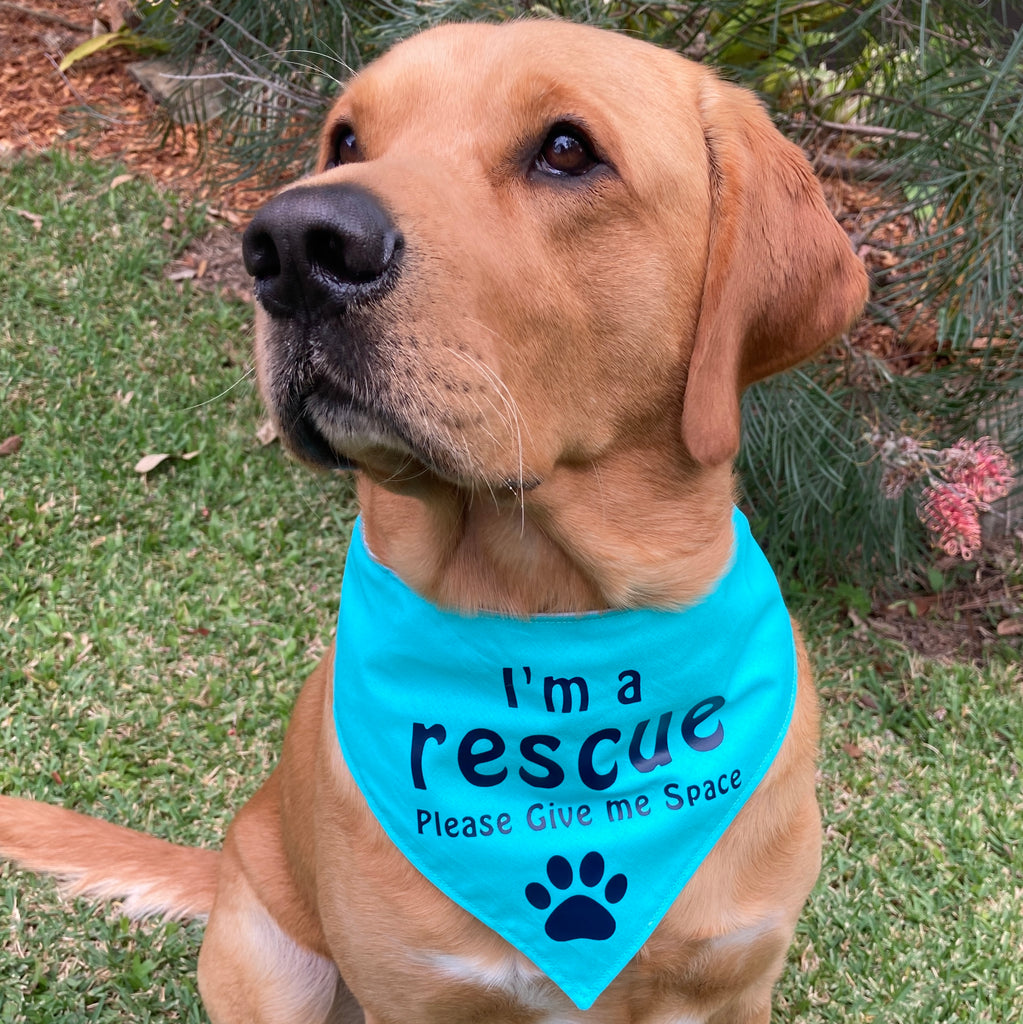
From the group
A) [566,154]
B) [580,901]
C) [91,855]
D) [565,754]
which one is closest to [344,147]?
[566,154]

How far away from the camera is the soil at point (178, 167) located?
182 inches

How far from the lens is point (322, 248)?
160cm

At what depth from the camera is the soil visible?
4625 millimetres

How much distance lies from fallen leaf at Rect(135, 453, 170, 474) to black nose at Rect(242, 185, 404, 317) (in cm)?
356

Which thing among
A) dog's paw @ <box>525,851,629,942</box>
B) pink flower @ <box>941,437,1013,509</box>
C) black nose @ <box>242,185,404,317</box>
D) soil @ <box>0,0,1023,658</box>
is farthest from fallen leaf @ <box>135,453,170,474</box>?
black nose @ <box>242,185,404,317</box>

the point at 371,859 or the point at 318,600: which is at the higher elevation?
the point at 371,859

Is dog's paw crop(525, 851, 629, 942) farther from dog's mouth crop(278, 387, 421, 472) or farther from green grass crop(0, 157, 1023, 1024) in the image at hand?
green grass crop(0, 157, 1023, 1024)

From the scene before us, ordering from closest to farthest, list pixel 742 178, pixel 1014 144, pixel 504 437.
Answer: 1. pixel 504 437
2. pixel 742 178
3. pixel 1014 144

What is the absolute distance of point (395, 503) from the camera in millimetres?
2328

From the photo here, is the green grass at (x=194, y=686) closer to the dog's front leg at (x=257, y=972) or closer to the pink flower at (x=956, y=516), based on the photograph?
the dog's front leg at (x=257, y=972)

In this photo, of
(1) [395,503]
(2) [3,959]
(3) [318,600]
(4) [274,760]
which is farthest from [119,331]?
(1) [395,503]

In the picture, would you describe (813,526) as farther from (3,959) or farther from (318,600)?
(3,959)

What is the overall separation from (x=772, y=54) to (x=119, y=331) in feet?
12.0

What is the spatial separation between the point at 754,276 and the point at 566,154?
46cm
